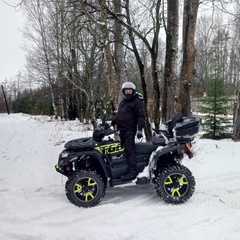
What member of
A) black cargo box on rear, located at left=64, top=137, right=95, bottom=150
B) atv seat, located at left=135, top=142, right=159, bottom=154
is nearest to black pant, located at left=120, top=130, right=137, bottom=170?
atv seat, located at left=135, top=142, right=159, bottom=154

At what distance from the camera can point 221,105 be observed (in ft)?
41.3

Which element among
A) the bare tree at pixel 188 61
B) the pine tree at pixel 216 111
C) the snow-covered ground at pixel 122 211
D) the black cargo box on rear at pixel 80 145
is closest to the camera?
the snow-covered ground at pixel 122 211

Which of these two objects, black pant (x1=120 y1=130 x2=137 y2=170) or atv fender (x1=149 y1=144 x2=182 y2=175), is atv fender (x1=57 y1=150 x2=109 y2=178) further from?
atv fender (x1=149 y1=144 x2=182 y2=175)

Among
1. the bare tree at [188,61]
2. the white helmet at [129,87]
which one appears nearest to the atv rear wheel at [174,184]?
the white helmet at [129,87]

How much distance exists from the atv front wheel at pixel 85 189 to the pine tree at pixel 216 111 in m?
9.12

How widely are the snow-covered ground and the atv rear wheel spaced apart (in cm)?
14

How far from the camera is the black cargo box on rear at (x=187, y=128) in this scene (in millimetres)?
4527

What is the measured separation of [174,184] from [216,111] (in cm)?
875

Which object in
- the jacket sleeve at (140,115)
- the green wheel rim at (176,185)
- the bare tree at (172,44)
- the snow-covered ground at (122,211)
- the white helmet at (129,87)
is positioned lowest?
the snow-covered ground at (122,211)

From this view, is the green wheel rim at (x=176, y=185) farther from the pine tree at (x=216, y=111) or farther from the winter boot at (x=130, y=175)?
the pine tree at (x=216, y=111)

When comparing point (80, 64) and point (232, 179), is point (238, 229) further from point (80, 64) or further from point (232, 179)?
point (80, 64)

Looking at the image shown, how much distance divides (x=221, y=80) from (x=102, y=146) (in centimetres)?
976

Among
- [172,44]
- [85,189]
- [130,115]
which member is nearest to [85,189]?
[85,189]

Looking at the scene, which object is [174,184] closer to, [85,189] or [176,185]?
[176,185]
